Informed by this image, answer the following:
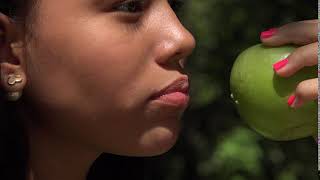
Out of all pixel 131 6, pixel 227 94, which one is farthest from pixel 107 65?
pixel 227 94

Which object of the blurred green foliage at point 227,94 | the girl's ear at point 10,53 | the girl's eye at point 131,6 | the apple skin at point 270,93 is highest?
the girl's eye at point 131,6

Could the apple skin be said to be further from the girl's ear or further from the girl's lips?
the girl's ear

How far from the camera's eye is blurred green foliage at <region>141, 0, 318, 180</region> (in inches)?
62.6

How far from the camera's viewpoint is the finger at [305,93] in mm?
1146

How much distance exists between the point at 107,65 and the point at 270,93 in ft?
1.07

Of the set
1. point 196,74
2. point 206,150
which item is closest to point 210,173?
point 206,150

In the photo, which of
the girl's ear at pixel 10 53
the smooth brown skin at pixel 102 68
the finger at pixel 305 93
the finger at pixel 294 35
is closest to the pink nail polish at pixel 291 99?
the finger at pixel 305 93

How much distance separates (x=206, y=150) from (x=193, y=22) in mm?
345

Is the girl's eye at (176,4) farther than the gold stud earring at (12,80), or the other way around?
the girl's eye at (176,4)

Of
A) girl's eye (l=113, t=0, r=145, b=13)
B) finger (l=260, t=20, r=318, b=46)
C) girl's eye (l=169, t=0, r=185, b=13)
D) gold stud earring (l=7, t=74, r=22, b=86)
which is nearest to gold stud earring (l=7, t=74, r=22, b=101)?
gold stud earring (l=7, t=74, r=22, b=86)

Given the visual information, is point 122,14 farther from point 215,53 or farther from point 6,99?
point 215,53

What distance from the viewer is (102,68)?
1.15 metres

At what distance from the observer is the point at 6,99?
Result: 3.95ft

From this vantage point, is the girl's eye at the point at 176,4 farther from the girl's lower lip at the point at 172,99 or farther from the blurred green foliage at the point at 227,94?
the girl's lower lip at the point at 172,99
